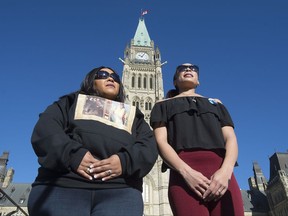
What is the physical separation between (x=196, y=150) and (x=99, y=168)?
110 centimetres

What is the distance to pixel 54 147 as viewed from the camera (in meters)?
2.24

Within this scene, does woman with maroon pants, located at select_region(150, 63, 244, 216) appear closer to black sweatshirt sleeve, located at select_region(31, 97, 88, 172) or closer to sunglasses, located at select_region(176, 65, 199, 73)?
sunglasses, located at select_region(176, 65, 199, 73)

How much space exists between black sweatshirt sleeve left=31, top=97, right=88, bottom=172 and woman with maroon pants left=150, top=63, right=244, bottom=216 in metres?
1.02

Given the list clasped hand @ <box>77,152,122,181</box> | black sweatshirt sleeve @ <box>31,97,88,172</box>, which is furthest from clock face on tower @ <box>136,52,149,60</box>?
clasped hand @ <box>77,152,122,181</box>

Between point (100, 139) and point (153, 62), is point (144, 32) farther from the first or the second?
point (100, 139)

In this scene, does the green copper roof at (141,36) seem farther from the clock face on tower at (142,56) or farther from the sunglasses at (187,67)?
the sunglasses at (187,67)

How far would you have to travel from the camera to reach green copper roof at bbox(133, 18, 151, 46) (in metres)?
53.7

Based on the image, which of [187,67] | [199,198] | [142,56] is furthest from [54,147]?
[142,56]

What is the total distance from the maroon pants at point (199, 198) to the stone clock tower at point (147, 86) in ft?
104

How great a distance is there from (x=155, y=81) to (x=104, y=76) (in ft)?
138

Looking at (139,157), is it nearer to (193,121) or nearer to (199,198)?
(199,198)

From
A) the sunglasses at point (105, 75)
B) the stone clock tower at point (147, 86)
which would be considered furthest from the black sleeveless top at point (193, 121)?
the stone clock tower at point (147, 86)

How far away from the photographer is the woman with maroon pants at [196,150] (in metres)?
2.52

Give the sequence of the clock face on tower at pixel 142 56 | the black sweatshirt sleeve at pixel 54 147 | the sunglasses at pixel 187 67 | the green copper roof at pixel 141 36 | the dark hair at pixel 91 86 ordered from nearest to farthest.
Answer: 1. the black sweatshirt sleeve at pixel 54 147
2. the dark hair at pixel 91 86
3. the sunglasses at pixel 187 67
4. the clock face on tower at pixel 142 56
5. the green copper roof at pixel 141 36
